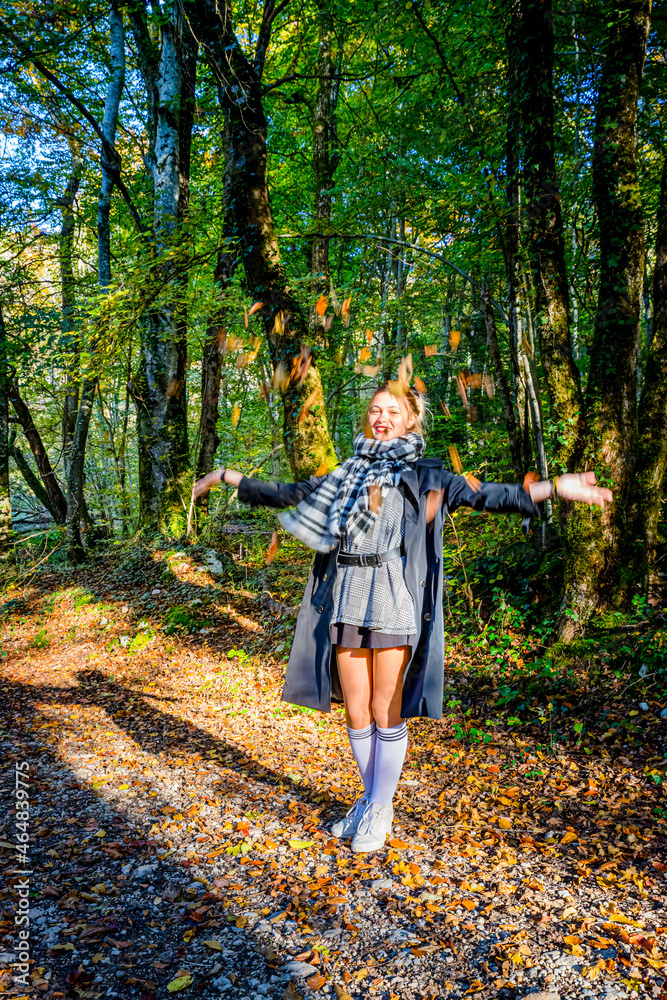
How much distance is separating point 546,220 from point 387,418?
119 inches

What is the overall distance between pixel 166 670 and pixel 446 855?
4287 mm

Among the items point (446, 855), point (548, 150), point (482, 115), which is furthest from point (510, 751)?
point (482, 115)

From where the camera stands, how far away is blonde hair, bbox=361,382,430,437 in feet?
9.16

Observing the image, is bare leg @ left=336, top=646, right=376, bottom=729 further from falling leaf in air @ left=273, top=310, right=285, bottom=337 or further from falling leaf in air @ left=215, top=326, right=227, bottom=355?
falling leaf in air @ left=215, top=326, right=227, bottom=355

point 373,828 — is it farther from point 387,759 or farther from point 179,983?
point 179,983

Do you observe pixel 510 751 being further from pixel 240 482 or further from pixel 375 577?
pixel 240 482

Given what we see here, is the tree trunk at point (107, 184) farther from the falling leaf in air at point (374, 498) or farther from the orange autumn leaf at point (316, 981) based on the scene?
the orange autumn leaf at point (316, 981)

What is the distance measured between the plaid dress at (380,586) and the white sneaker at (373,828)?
108cm

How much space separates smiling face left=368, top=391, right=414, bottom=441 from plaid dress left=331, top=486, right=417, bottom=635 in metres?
0.30

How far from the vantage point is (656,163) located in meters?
5.25

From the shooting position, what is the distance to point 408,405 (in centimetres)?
280

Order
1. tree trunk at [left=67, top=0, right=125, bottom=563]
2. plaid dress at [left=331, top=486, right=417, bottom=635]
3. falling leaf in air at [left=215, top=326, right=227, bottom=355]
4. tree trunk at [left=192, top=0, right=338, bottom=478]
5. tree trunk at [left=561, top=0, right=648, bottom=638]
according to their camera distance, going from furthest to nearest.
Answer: tree trunk at [left=67, top=0, right=125, bottom=563] → falling leaf in air at [left=215, top=326, right=227, bottom=355] → tree trunk at [left=192, top=0, right=338, bottom=478] → tree trunk at [left=561, top=0, right=648, bottom=638] → plaid dress at [left=331, top=486, right=417, bottom=635]

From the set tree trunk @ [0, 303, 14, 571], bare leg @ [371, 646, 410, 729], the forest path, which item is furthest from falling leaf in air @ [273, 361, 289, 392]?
tree trunk @ [0, 303, 14, 571]

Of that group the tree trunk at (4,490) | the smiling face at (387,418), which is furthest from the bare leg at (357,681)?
the tree trunk at (4,490)
